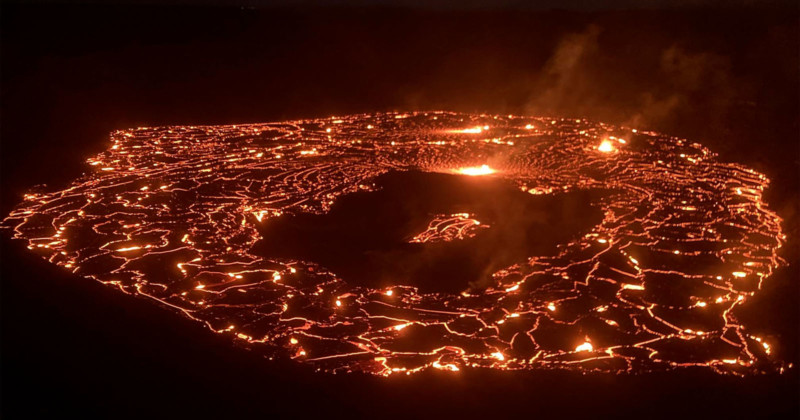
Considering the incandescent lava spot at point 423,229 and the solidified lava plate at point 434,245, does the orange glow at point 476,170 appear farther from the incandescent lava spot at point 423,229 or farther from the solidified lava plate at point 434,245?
the incandescent lava spot at point 423,229

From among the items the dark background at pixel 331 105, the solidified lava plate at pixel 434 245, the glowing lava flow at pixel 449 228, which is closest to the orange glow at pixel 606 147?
the solidified lava plate at pixel 434 245

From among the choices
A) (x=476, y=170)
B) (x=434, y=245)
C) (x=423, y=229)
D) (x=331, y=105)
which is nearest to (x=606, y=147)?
(x=476, y=170)

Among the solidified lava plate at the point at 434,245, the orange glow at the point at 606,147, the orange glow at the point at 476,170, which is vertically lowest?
the solidified lava plate at the point at 434,245

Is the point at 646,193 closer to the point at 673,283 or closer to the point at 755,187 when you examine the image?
the point at 755,187

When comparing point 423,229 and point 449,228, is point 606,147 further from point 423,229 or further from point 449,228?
point 423,229

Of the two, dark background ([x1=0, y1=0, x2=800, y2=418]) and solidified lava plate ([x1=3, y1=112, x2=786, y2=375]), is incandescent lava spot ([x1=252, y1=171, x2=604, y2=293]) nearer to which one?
solidified lava plate ([x1=3, y1=112, x2=786, y2=375])
